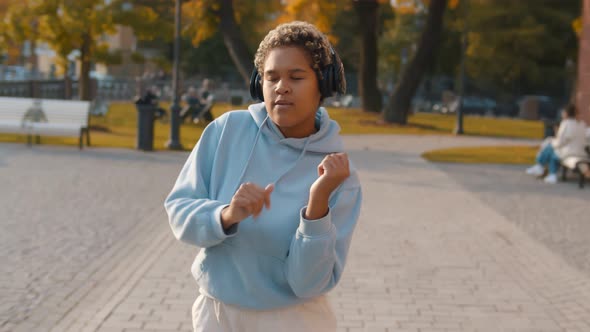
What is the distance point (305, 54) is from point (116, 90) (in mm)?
46514

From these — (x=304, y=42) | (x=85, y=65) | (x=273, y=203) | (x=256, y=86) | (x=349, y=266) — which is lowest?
(x=349, y=266)

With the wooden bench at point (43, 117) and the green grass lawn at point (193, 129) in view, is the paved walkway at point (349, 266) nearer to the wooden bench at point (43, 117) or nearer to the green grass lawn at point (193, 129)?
the wooden bench at point (43, 117)

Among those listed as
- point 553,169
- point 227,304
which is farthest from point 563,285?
point 553,169

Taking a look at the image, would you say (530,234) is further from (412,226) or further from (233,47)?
(233,47)

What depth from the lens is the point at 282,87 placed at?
106 inches

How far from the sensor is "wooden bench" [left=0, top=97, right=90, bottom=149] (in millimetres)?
17719

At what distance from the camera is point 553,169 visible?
49.0 feet

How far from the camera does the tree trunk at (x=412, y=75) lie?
29.6 meters

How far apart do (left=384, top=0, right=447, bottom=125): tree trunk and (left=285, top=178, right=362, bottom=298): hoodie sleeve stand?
27.3m

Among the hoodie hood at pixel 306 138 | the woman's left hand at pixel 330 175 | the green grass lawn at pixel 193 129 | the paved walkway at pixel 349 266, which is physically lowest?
the green grass lawn at pixel 193 129

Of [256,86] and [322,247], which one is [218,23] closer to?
[256,86]

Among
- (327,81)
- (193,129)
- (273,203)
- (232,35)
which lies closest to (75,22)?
(193,129)

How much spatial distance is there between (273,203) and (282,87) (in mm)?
351

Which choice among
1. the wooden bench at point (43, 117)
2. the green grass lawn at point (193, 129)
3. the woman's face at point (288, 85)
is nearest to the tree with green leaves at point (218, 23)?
the green grass lawn at point (193, 129)
